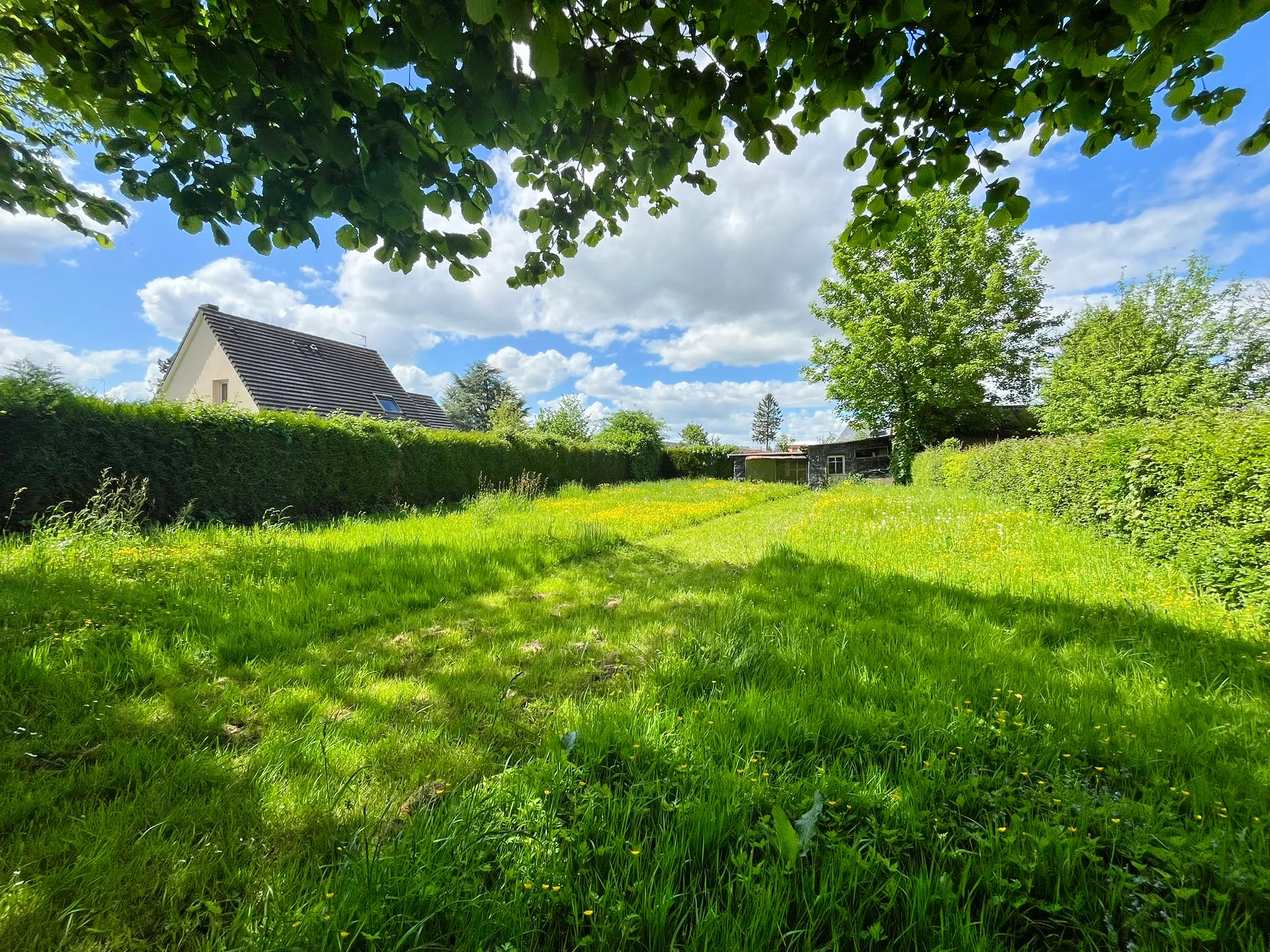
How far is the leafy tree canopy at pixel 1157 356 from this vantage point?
18422 mm

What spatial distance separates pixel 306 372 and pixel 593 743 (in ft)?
68.6

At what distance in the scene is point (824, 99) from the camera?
216 cm

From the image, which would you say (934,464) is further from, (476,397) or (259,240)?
(476,397)

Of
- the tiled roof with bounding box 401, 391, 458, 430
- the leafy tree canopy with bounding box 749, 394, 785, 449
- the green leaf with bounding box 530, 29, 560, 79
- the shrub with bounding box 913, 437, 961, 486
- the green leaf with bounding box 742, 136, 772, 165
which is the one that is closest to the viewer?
the green leaf with bounding box 530, 29, 560, 79

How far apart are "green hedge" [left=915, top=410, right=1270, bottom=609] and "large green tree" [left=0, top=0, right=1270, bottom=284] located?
3.14 metres

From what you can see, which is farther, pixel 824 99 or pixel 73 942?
pixel 824 99

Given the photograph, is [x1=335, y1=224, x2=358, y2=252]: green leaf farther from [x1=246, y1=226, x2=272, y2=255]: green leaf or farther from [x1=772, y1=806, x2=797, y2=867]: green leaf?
[x1=772, y1=806, x2=797, y2=867]: green leaf

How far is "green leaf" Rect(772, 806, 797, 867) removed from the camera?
1443 mm

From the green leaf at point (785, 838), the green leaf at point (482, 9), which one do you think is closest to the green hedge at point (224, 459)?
the green leaf at point (482, 9)

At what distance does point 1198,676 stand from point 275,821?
4.88m

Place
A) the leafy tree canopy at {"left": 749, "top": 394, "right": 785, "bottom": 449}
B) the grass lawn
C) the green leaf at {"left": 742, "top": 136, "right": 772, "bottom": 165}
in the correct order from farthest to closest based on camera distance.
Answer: the leafy tree canopy at {"left": 749, "top": 394, "right": 785, "bottom": 449} → the green leaf at {"left": 742, "top": 136, "right": 772, "bottom": 165} → the grass lawn

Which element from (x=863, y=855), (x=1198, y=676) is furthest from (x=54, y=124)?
(x=1198, y=676)

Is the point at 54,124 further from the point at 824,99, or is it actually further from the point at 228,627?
the point at 824,99

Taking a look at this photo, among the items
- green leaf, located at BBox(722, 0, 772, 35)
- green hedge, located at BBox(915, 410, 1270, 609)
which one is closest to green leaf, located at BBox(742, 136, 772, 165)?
green leaf, located at BBox(722, 0, 772, 35)
